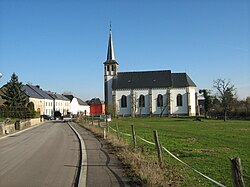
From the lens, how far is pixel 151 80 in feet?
338

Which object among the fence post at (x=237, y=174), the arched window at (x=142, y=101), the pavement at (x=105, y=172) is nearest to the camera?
the fence post at (x=237, y=174)

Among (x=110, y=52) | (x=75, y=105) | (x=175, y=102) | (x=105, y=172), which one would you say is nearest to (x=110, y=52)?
(x=110, y=52)

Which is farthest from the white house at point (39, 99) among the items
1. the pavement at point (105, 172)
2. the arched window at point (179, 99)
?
the pavement at point (105, 172)

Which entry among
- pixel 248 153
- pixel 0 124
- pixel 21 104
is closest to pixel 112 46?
pixel 21 104

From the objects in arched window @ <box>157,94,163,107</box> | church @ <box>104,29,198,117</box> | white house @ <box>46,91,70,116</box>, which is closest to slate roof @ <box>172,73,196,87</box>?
church @ <box>104,29,198,117</box>

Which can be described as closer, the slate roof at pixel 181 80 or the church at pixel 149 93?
the church at pixel 149 93

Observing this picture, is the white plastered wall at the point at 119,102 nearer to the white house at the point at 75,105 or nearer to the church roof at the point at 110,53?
the church roof at the point at 110,53

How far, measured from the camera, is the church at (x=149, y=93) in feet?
316

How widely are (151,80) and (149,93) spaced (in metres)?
5.03

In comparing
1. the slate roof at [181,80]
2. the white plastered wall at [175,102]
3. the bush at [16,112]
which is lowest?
the bush at [16,112]

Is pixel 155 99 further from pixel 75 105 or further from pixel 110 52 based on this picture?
pixel 75 105

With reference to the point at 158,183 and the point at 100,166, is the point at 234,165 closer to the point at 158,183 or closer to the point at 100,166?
the point at 158,183

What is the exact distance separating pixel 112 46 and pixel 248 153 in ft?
293

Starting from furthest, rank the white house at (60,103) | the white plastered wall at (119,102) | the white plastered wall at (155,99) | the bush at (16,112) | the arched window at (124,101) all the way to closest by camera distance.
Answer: the white house at (60,103), the arched window at (124,101), the white plastered wall at (119,102), the white plastered wall at (155,99), the bush at (16,112)
